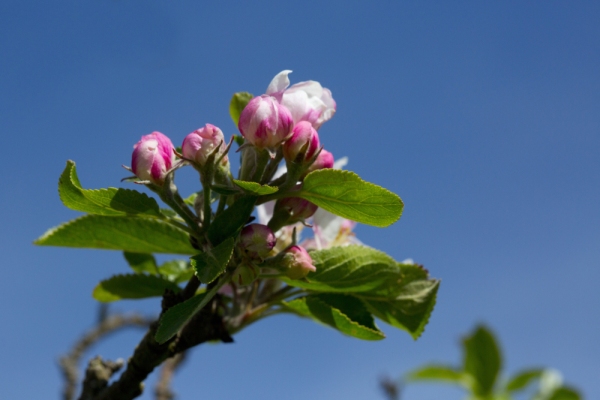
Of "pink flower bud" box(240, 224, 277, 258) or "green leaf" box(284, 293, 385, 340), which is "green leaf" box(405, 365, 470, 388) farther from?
"pink flower bud" box(240, 224, 277, 258)

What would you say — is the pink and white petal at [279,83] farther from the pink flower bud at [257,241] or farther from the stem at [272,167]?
the pink flower bud at [257,241]

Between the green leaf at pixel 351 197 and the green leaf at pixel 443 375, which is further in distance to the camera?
the green leaf at pixel 443 375

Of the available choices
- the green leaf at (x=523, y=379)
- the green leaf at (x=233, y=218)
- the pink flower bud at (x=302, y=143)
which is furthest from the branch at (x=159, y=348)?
the green leaf at (x=523, y=379)

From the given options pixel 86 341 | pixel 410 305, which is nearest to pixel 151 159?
pixel 410 305

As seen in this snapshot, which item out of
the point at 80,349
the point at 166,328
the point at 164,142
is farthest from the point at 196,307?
the point at 80,349

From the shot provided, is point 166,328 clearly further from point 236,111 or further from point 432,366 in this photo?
point 432,366

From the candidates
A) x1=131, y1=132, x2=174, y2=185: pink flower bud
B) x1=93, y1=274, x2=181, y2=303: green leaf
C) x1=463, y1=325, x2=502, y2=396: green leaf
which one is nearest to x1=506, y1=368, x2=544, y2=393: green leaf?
x1=463, y1=325, x2=502, y2=396: green leaf
